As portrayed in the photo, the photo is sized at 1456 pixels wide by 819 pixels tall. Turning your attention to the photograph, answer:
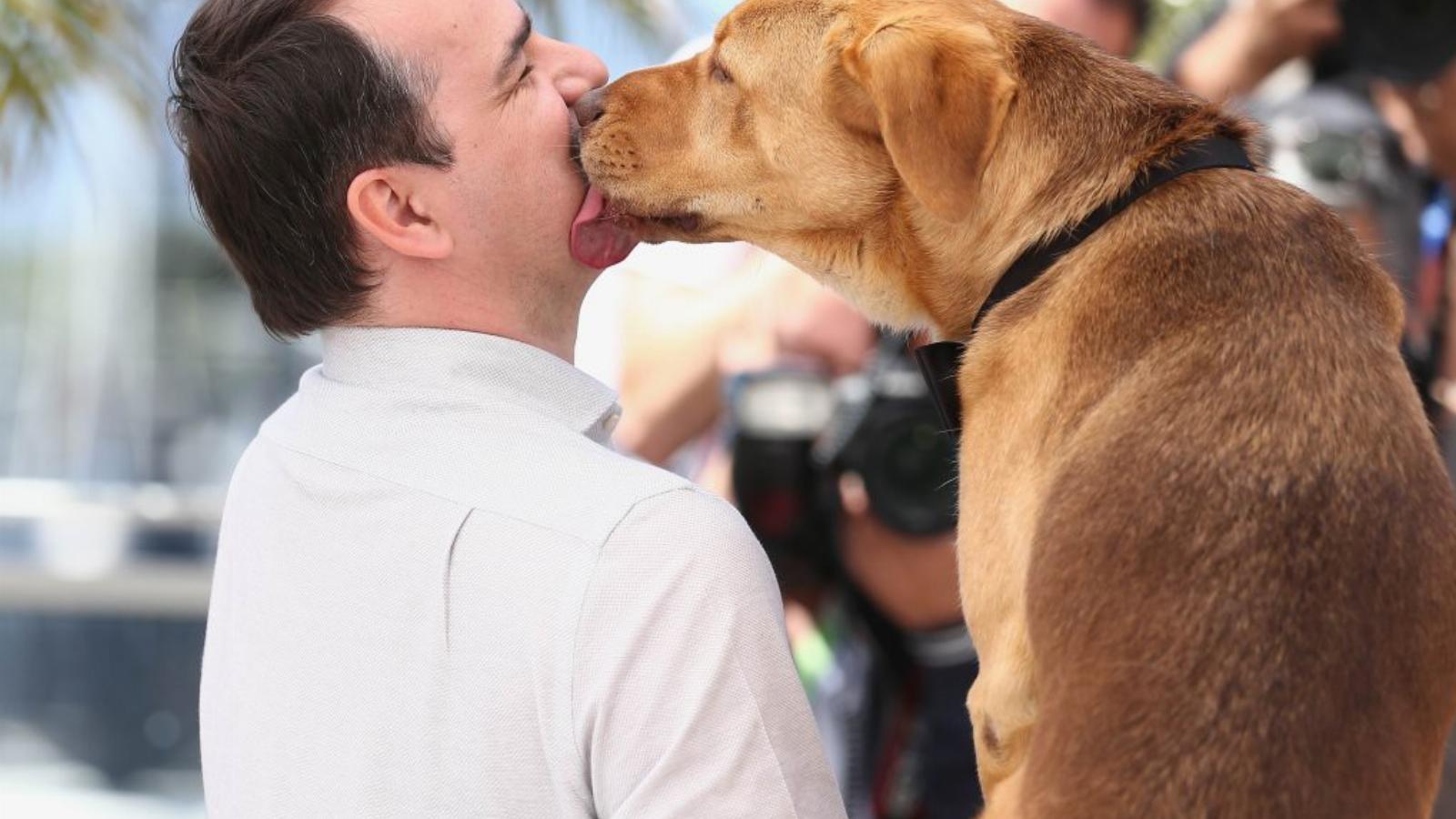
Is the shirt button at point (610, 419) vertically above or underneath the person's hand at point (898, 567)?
above

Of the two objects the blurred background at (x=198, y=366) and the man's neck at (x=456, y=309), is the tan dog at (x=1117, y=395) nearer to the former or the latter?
the man's neck at (x=456, y=309)

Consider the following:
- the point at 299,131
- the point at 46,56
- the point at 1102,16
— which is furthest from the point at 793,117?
the point at 46,56

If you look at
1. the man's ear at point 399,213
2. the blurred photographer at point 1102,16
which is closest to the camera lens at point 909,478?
the blurred photographer at point 1102,16

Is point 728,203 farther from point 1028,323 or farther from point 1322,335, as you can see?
point 1322,335

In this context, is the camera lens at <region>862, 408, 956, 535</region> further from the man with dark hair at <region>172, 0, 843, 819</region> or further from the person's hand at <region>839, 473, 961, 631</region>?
the man with dark hair at <region>172, 0, 843, 819</region>

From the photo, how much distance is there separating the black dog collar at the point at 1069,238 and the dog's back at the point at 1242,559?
13 cm

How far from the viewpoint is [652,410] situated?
3.47 m

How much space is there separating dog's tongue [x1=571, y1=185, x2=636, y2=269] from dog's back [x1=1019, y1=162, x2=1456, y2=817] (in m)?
0.60

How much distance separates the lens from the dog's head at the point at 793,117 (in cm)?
180

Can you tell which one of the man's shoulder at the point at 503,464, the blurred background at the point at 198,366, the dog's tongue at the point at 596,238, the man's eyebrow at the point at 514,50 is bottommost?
the blurred background at the point at 198,366

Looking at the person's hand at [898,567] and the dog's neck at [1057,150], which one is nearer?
the dog's neck at [1057,150]

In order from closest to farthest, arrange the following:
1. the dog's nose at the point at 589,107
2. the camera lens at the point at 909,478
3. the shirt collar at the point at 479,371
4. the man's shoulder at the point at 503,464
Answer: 1. the man's shoulder at the point at 503,464
2. the shirt collar at the point at 479,371
3. the dog's nose at the point at 589,107
4. the camera lens at the point at 909,478

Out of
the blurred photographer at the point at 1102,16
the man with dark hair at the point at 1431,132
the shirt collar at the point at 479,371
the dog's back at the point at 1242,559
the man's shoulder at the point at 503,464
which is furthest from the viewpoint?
the blurred photographer at the point at 1102,16

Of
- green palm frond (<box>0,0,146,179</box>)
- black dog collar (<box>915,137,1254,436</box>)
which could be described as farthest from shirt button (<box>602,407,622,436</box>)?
green palm frond (<box>0,0,146,179</box>)
